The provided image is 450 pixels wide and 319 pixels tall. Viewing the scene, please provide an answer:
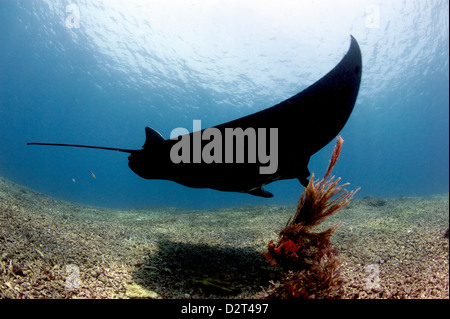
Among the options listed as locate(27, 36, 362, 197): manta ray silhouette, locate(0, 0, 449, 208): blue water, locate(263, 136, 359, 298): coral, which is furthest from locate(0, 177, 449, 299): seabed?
locate(0, 0, 449, 208): blue water

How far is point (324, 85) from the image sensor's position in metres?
2.56

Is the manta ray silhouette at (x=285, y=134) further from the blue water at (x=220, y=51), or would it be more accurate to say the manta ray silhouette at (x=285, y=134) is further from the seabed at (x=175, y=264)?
the blue water at (x=220, y=51)

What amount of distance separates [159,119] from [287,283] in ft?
214

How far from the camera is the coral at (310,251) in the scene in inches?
98.9

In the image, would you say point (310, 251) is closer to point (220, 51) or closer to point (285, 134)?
point (285, 134)

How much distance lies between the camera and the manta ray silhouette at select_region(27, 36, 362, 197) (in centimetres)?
256

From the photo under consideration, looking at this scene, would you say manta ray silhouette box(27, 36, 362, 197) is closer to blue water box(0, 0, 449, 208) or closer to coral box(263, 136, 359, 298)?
coral box(263, 136, 359, 298)

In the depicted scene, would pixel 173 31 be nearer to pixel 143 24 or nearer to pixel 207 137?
pixel 143 24

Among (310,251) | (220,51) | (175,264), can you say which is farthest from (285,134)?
(220,51)

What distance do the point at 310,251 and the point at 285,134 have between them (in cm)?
176

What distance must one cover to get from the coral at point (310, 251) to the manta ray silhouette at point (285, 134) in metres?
0.60

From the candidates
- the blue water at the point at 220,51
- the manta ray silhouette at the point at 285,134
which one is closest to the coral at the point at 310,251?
the manta ray silhouette at the point at 285,134

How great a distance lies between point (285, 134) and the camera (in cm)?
271

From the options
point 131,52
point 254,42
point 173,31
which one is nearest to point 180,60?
point 173,31
